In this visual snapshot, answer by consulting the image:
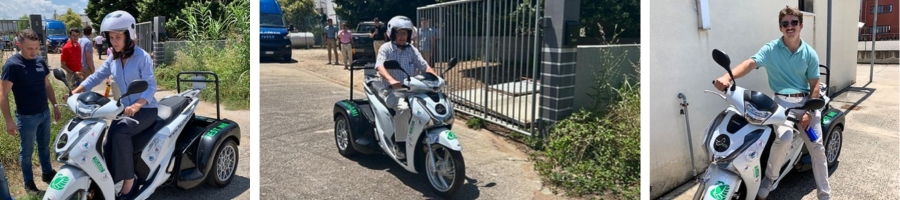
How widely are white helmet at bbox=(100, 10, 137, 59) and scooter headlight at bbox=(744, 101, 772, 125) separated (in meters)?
2.67

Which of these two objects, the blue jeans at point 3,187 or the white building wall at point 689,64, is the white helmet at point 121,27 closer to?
the blue jeans at point 3,187

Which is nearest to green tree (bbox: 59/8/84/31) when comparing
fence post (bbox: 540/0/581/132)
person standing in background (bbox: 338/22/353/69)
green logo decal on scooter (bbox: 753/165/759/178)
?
person standing in background (bbox: 338/22/353/69)

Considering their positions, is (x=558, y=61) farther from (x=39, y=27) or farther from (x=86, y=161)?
(x=39, y=27)

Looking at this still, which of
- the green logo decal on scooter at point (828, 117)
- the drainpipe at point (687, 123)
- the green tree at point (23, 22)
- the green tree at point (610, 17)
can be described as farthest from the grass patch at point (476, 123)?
the green tree at point (23, 22)

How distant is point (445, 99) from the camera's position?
2824mm

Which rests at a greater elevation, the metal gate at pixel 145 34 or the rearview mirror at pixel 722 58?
the metal gate at pixel 145 34

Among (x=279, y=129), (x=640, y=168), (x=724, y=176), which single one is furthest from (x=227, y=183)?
(x=724, y=176)

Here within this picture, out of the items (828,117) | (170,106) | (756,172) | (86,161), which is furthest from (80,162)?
(828,117)

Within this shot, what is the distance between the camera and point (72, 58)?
3.13 metres

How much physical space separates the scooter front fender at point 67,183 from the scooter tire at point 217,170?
0.79m

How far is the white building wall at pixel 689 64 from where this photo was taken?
8.95 feet

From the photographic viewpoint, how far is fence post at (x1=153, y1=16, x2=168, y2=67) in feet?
14.0

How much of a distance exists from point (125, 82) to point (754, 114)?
8.99 ft

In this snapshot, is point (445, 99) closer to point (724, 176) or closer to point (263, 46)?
point (263, 46)
